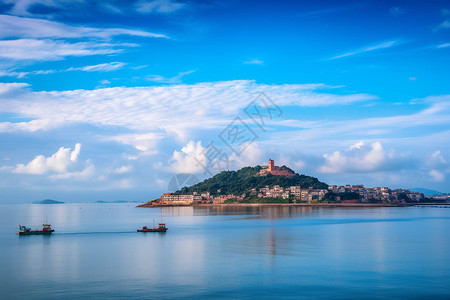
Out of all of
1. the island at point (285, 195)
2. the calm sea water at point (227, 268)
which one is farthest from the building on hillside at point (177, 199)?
the calm sea water at point (227, 268)

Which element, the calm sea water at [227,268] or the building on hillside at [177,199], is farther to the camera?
the building on hillside at [177,199]

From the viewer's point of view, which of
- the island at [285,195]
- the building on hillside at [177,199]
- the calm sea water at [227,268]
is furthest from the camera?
the building on hillside at [177,199]

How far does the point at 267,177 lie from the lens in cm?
19688

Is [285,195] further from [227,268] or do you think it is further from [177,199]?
[227,268]

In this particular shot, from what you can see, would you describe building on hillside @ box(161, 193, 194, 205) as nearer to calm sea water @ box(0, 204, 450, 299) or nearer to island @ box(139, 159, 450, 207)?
island @ box(139, 159, 450, 207)

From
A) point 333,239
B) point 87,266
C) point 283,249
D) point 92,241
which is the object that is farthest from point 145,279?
point 333,239

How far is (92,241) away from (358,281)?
29.5 m

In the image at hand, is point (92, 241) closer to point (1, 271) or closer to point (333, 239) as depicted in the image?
point (1, 271)

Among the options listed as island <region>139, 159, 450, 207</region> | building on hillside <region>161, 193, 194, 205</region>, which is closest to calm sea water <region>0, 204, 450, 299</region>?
island <region>139, 159, 450, 207</region>

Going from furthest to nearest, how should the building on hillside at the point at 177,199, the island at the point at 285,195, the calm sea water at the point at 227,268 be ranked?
the building on hillside at the point at 177,199 < the island at the point at 285,195 < the calm sea water at the point at 227,268

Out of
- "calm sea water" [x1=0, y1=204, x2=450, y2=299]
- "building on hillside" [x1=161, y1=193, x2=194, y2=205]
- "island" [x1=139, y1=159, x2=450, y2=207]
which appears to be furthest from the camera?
"building on hillside" [x1=161, y1=193, x2=194, y2=205]

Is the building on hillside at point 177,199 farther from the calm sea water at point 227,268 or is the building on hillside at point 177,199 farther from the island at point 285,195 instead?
the calm sea water at point 227,268

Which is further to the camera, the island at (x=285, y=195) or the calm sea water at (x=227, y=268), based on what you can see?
the island at (x=285, y=195)

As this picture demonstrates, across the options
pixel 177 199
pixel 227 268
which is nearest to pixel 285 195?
pixel 177 199
